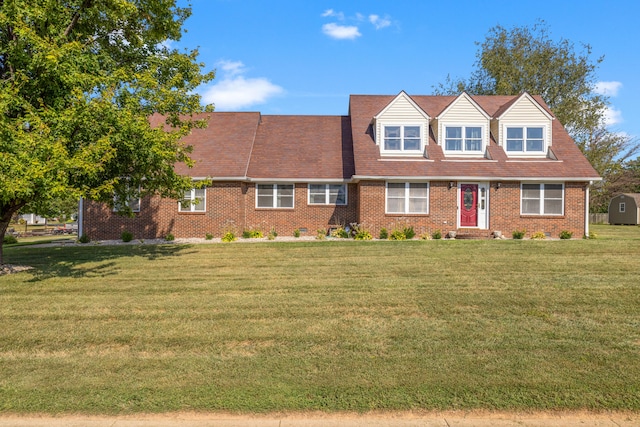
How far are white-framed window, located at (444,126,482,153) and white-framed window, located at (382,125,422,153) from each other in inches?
57.0

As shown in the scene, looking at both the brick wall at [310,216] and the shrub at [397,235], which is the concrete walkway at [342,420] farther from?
the brick wall at [310,216]

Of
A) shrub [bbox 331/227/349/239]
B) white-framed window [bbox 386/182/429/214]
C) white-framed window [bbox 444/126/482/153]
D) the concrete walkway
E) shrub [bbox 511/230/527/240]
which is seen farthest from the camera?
white-framed window [bbox 444/126/482/153]

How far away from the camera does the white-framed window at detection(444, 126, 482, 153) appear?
20.5 m

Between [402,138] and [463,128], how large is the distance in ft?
10.2

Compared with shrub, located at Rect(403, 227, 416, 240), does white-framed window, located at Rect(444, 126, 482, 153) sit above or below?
above

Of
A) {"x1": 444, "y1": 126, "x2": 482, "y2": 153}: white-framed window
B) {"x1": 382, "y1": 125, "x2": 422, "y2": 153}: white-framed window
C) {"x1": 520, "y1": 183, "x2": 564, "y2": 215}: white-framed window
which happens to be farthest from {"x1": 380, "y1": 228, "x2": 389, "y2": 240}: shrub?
{"x1": 520, "y1": 183, "x2": 564, "y2": 215}: white-framed window

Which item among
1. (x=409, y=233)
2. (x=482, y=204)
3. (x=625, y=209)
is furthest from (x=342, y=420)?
(x=625, y=209)

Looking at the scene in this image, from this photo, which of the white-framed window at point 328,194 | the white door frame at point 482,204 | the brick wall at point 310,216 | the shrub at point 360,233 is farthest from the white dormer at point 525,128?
the shrub at point 360,233

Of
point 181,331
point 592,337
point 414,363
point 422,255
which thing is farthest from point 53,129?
point 592,337

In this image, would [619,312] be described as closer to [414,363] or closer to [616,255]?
[414,363]

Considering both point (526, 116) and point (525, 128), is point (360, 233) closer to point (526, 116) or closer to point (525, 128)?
point (525, 128)

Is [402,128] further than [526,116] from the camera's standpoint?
No

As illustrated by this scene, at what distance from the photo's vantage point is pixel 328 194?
20391 millimetres

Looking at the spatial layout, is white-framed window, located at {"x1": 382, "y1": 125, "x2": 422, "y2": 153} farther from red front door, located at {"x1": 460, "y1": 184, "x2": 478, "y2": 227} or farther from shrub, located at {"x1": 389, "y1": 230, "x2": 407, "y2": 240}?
shrub, located at {"x1": 389, "y1": 230, "x2": 407, "y2": 240}
